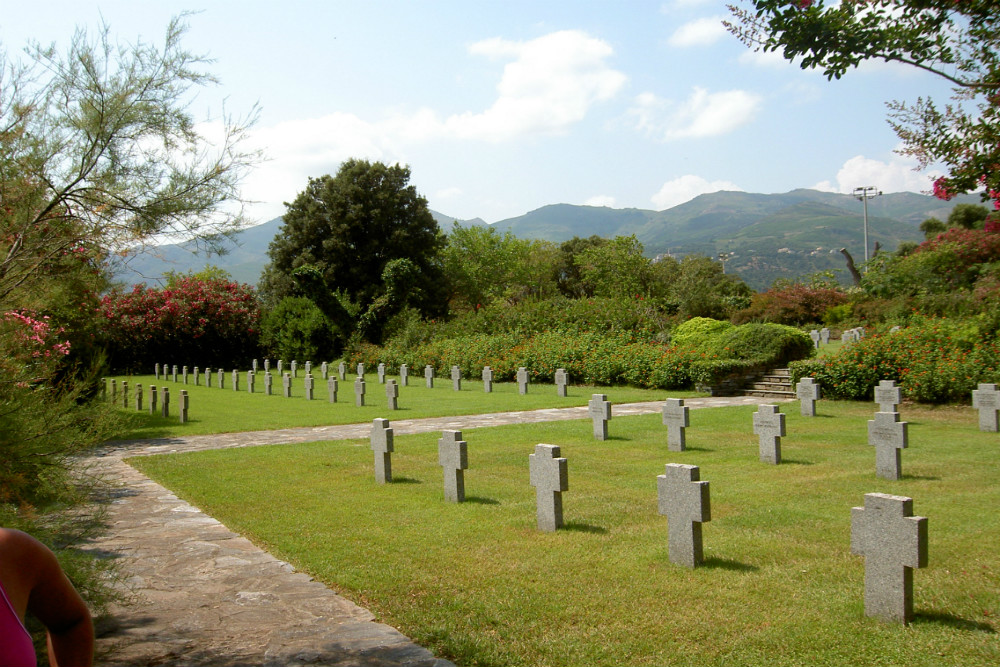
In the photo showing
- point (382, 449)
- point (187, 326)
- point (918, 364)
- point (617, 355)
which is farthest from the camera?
point (187, 326)

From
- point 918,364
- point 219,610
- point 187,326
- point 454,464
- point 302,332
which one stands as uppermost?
point 187,326

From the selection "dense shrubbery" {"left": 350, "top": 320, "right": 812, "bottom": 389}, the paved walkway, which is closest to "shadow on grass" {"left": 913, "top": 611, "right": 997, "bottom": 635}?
→ the paved walkway

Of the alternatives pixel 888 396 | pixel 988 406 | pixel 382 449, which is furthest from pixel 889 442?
pixel 382 449

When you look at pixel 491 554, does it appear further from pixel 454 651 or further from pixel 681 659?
pixel 681 659

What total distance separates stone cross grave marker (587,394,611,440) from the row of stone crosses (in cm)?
293

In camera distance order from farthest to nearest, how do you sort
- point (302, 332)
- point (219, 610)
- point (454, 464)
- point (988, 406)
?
point (302, 332) → point (988, 406) → point (454, 464) → point (219, 610)

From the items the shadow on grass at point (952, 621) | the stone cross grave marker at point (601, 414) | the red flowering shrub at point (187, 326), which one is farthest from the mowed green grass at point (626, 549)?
the red flowering shrub at point (187, 326)

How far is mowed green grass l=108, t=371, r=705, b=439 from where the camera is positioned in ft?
55.0

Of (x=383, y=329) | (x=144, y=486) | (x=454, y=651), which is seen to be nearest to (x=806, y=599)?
(x=454, y=651)

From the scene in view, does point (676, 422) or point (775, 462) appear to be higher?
point (676, 422)

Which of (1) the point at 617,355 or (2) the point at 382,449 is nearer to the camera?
(2) the point at 382,449

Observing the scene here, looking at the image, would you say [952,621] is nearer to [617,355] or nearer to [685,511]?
[685,511]

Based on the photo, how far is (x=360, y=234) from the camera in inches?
1756

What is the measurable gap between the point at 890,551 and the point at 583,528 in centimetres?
303
